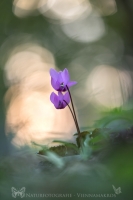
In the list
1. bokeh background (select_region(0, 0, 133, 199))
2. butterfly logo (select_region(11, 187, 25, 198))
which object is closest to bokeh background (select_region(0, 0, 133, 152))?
bokeh background (select_region(0, 0, 133, 199))

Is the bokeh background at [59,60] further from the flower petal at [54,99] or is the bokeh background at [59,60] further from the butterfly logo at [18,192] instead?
the butterfly logo at [18,192]

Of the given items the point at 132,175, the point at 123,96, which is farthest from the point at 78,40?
the point at 132,175

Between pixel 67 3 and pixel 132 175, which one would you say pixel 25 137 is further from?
pixel 67 3

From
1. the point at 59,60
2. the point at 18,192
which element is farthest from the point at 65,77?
the point at 18,192

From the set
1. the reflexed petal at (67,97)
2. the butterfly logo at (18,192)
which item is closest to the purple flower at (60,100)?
the reflexed petal at (67,97)

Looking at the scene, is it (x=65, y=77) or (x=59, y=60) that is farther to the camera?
(x=59, y=60)

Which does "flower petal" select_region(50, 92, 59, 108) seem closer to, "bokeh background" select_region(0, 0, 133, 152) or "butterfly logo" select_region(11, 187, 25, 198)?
"bokeh background" select_region(0, 0, 133, 152)

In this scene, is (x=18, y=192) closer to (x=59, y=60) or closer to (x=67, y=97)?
(x=67, y=97)
